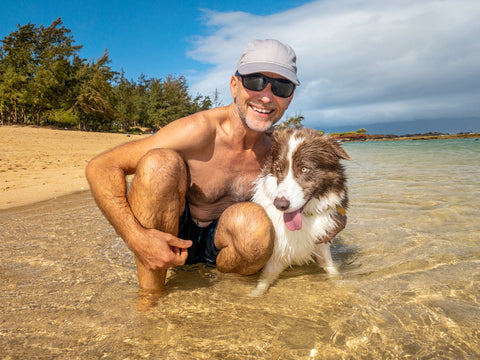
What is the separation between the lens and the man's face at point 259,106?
2990 mm

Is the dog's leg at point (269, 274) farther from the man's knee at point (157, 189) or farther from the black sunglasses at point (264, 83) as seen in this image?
the black sunglasses at point (264, 83)

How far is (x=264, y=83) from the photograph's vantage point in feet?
9.63

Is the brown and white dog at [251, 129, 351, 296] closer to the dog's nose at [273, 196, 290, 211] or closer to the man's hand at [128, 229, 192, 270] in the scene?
the dog's nose at [273, 196, 290, 211]

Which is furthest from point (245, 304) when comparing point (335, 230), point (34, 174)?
point (34, 174)

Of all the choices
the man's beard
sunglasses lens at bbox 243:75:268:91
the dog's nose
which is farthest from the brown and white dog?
sunglasses lens at bbox 243:75:268:91

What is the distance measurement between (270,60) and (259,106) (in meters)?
0.41

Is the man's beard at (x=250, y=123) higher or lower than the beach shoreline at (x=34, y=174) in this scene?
higher

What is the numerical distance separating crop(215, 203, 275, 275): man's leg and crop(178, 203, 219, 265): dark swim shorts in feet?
0.81

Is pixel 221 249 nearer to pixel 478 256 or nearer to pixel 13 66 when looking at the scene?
pixel 478 256

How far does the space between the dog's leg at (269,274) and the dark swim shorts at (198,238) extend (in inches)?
19.0

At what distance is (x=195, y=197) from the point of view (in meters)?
3.10

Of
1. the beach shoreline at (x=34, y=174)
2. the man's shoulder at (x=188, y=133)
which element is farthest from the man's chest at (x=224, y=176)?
the beach shoreline at (x=34, y=174)

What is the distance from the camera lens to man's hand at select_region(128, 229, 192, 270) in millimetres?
2252

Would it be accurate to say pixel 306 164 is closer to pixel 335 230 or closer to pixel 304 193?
pixel 304 193
